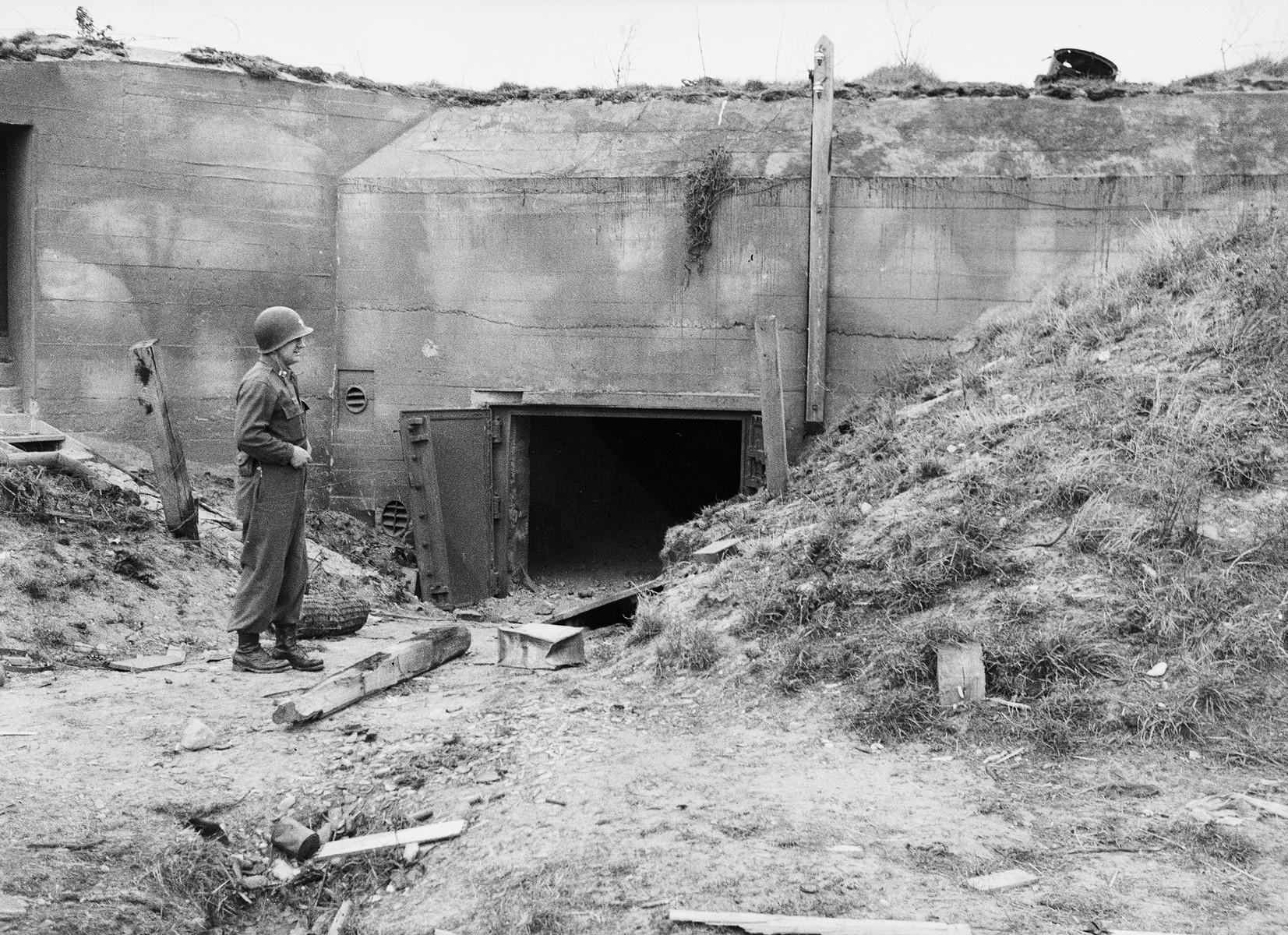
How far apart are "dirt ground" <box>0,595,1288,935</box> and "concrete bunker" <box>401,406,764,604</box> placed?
15.2 feet

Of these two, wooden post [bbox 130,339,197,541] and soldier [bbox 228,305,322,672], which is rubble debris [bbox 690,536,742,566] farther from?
wooden post [bbox 130,339,197,541]

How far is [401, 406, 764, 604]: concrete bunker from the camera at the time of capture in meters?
10.2

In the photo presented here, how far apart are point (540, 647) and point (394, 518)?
5185mm

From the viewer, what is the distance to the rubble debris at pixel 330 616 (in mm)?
7266

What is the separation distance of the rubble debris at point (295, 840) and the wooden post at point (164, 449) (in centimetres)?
Result: 470

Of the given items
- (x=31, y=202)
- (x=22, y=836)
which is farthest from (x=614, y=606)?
(x=31, y=202)

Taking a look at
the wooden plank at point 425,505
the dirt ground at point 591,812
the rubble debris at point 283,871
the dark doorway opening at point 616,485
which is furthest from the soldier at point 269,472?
the dark doorway opening at point 616,485

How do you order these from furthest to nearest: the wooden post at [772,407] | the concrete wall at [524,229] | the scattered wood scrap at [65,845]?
the concrete wall at [524,229] < the wooden post at [772,407] < the scattered wood scrap at [65,845]

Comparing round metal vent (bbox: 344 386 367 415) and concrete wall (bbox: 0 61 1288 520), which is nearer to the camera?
concrete wall (bbox: 0 61 1288 520)

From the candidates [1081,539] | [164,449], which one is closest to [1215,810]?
[1081,539]

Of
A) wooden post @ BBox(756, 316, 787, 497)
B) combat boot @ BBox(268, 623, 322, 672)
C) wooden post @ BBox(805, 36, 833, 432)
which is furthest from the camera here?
wooden post @ BBox(805, 36, 833, 432)

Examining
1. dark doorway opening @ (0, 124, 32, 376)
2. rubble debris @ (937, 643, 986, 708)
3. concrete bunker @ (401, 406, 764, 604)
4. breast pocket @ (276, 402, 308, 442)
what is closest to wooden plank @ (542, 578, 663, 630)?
breast pocket @ (276, 402, 308, 442)

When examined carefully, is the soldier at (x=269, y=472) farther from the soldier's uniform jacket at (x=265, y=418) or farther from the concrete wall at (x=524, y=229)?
the concrete wall at (x=524, y=229)

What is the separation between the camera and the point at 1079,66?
Answer: 1125cm
